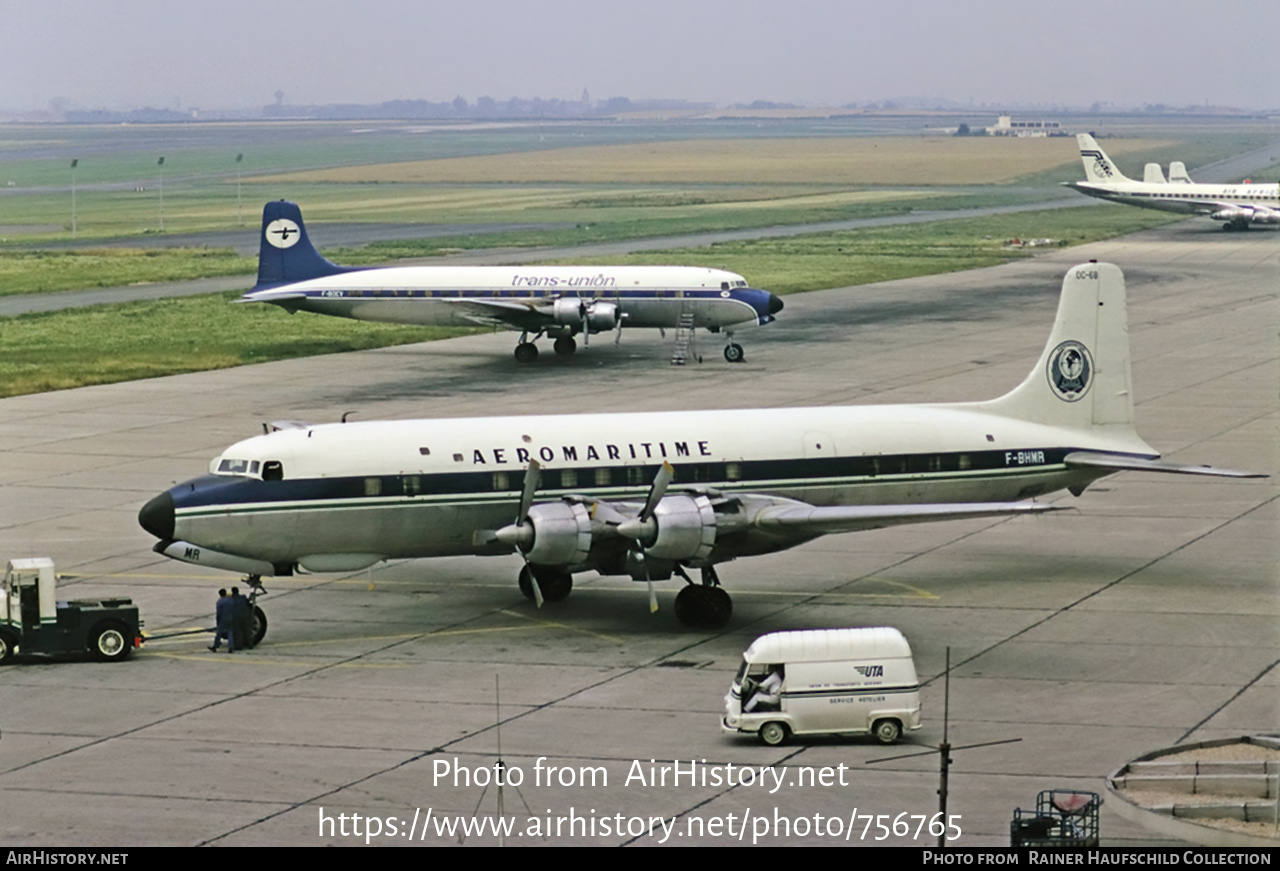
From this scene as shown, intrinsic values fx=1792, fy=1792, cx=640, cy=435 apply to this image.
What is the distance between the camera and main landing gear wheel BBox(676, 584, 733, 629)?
1339 inches

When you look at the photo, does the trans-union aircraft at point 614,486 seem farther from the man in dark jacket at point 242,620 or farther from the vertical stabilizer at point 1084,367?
the man in dark jacket at point 242,620

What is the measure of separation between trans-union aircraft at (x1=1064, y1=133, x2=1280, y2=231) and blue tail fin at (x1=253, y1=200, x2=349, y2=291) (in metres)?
91.2

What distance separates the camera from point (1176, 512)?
45.8 metres

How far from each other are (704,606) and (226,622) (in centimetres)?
889

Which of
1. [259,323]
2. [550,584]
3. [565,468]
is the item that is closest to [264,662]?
[550,584]

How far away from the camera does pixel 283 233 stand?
76.8 m

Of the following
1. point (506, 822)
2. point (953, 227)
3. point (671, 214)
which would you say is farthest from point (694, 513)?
point (671, 214)

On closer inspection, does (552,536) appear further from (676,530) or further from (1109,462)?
(1109,462)

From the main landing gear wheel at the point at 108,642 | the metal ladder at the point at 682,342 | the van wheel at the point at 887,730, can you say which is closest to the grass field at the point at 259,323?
the metal ladder at the point at 682,342

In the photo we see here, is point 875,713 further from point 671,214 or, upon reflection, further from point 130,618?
point 671,214

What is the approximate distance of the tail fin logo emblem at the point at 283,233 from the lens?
76750mm

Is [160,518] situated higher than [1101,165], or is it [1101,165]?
[1101,165]

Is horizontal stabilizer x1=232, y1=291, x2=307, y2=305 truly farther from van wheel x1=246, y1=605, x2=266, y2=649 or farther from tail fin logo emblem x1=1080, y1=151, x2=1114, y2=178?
tail fin logo emblem x1=1080, y1=151, x2=1114, y2=178

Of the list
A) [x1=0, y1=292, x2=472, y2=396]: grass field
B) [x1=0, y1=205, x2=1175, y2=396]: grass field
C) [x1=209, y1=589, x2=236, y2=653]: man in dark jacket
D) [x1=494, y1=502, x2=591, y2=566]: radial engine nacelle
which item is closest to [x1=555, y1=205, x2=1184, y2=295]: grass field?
[x1=0, y1=205, x2=1175, y2=396]: grass field
